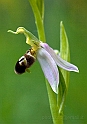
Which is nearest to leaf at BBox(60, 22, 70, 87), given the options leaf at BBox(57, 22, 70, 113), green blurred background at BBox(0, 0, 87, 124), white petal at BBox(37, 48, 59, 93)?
leaf at BBox(57, 22, 70, 113)

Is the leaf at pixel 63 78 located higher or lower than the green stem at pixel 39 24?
lower

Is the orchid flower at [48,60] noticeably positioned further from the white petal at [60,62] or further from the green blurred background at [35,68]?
the green blurred background at [35,68]

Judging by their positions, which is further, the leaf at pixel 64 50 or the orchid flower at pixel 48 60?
the leaf at pixel 64 50

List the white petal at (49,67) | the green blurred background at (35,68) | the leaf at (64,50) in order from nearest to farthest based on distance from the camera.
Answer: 1. the white petal at (49,67)
2. the leaf at (64,50)
3. the green blurred background at (35,68)

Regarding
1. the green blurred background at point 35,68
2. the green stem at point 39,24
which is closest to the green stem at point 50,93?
the green stem at point 39,24

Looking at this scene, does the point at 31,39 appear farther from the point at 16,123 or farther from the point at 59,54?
the point at 16,123

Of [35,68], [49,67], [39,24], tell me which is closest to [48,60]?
[49,67]
